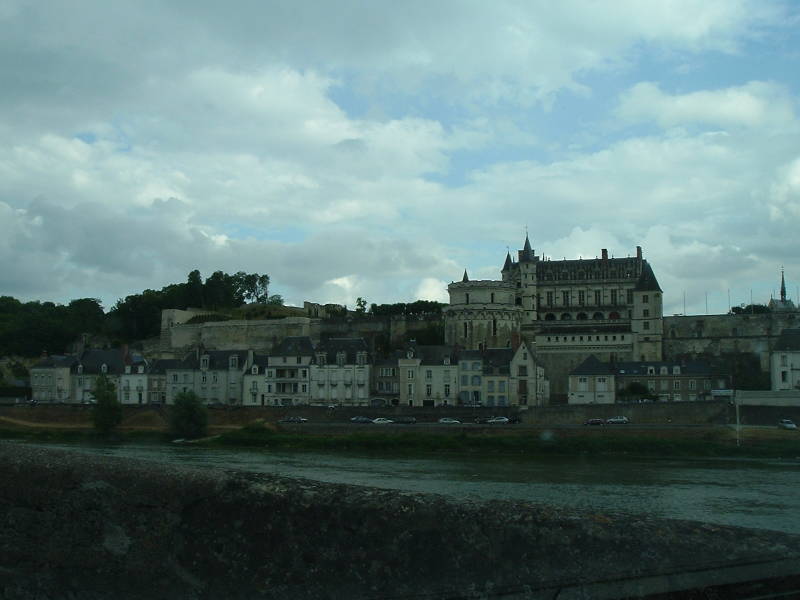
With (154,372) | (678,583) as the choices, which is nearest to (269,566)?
(678,583)

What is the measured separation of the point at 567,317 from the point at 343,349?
23.4m

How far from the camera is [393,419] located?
4691 centimetres

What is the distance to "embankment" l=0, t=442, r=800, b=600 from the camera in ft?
11.5

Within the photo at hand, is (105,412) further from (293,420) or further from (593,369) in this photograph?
(593,369)

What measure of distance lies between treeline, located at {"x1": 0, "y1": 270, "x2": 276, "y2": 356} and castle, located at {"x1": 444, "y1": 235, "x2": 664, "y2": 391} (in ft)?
92.1

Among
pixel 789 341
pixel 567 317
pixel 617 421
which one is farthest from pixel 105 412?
pixel 789 341

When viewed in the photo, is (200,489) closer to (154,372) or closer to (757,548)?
(757,548)

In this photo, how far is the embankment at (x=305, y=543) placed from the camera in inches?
137

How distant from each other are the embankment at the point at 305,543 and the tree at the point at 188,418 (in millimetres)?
42952

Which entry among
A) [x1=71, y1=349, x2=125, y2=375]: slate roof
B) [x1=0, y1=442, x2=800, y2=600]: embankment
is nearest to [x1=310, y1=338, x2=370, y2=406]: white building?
[x1=71, y1=349, x2=125, y2=375]: slate roof

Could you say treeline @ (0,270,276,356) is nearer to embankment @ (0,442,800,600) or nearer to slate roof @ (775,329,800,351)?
slate roof @ (775,329,800,351)

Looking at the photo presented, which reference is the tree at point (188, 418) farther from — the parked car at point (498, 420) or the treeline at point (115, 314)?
the treeline at point (115, 314)

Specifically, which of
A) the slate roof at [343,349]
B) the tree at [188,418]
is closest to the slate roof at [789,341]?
the slate roof at [343,349]

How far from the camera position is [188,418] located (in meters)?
45.7
